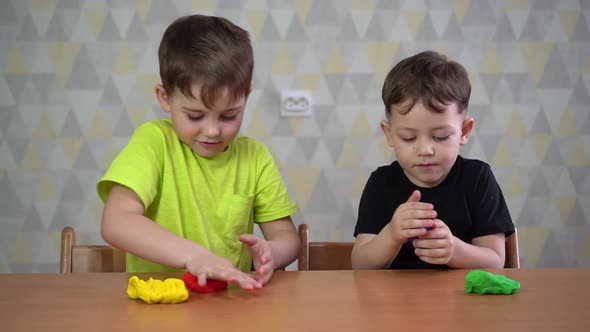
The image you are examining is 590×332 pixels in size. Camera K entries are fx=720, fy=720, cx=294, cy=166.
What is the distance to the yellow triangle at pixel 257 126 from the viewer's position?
2.56 meters

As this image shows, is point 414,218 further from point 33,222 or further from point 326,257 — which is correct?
point 33,222

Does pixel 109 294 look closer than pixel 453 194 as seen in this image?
Yes

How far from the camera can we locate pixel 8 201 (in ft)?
8.41

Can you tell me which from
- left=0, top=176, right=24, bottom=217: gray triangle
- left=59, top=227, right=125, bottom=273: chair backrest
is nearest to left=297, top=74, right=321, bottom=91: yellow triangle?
left=0, top=176, right=24, bottom=217: gray triangle

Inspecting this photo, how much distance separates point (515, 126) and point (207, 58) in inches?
64.9

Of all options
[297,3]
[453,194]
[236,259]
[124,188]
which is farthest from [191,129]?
[297,3]

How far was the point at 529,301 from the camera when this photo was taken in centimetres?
93

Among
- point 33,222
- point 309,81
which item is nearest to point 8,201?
point 33,222

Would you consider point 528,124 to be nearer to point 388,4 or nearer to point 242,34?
point 388,4

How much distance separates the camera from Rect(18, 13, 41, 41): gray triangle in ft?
8.32

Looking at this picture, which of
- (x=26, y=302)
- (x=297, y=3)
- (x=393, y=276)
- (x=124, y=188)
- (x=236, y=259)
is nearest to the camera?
(x=26, y=302)

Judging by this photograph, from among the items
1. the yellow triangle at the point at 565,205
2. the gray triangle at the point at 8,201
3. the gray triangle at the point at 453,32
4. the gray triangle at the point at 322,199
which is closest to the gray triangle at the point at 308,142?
the gray triangle at the point at 322,199

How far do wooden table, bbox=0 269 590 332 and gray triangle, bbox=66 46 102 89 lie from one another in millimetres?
1546

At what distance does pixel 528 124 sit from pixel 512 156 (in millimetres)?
129
